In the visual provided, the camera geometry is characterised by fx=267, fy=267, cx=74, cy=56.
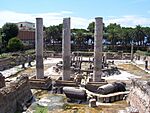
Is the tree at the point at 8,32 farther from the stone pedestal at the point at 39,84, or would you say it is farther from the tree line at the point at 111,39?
the stone pedestal at the point at 39,84

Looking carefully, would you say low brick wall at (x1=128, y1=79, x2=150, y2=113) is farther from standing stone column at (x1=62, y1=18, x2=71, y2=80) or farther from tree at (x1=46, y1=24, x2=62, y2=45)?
tree at (x1=46, y1=24, x2=62, y2=45)

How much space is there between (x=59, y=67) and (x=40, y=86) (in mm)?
14461

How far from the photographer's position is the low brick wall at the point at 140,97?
1835 cm

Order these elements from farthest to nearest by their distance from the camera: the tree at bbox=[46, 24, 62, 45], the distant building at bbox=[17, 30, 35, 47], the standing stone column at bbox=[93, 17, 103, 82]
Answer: the tree at bbox=[46, 24, 62, 45] < the distant building at bbox=[17, 30, 35, 47] < the standing stone column at bbox=[93, 17, 103, 82]

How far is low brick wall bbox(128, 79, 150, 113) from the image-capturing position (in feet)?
60.2

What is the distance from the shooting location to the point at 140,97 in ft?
66.0

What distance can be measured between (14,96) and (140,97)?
961 centimetres

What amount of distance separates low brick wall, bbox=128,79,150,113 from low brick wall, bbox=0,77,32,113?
9074mm

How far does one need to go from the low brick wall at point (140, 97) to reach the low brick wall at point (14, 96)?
9074 millimetres

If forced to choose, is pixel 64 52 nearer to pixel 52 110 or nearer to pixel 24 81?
pixel 24 81

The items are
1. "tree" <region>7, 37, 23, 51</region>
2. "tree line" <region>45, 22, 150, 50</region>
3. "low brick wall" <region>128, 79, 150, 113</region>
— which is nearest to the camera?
"low brick wall" <region>128, 79, 150, 113</region>

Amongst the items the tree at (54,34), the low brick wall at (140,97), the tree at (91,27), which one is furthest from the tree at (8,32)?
the low brick wall at (140,97)

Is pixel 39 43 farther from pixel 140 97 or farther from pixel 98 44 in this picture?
pixel 140 97

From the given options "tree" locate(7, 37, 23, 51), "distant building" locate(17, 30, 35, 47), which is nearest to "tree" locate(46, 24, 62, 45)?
"distant building" locate(17, 30, 35, 47)
